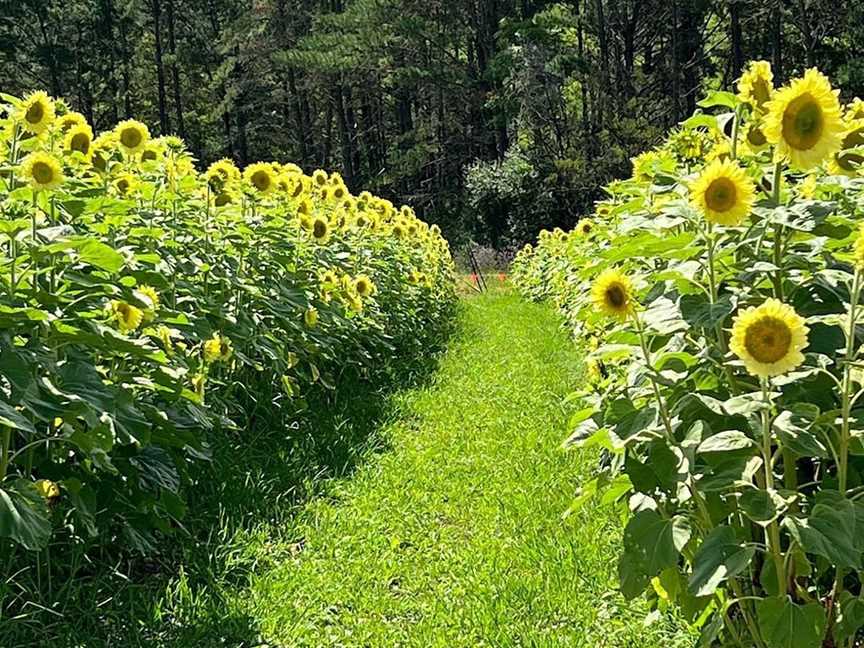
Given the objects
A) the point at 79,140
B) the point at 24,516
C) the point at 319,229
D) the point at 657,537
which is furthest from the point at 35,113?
the point at 319,229

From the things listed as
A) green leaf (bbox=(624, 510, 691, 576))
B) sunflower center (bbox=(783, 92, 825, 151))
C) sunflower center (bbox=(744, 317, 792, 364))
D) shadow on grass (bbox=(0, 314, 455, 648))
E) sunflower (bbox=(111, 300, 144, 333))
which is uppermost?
sunflower center (bbox=(783, 92, 825, 151))

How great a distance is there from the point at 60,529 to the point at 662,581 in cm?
159

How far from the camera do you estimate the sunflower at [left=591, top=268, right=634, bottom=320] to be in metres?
1.66

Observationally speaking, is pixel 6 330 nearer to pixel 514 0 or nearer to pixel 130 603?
pixel 130 603

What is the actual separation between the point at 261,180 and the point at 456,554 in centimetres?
227

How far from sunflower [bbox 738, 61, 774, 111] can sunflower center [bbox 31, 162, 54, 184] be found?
68.3 inches

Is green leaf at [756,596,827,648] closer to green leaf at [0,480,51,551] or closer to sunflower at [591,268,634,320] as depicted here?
sunflower at [591,268,634,320]

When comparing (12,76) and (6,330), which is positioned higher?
(12,76)

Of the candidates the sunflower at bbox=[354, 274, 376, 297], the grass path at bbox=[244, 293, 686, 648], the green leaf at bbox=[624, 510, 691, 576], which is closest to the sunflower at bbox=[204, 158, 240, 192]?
the sunflower at bbox=[354, 274, 376, 297]

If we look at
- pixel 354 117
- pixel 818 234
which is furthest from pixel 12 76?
pixel 818 234

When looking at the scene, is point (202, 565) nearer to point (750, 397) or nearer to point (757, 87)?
point (750, 397)

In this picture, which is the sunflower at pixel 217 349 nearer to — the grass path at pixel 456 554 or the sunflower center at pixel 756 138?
the grass path at pixel 456 554

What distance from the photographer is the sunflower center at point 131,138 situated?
3.25 m

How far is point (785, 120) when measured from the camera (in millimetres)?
1462
